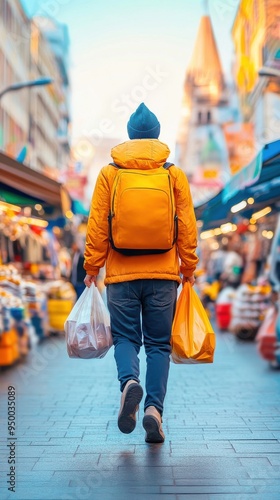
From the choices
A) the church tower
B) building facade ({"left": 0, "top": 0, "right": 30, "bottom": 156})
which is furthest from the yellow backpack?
the church tower

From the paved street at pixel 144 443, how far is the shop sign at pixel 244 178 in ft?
6.68

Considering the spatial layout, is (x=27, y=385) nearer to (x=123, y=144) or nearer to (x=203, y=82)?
(x=123, y=144)

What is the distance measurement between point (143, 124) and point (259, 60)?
26.0 m

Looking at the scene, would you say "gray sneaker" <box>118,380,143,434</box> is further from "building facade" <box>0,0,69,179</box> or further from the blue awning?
"building facade" <box>0,0,69,179</box>

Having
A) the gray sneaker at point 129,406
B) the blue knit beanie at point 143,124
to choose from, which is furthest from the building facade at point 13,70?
the gray sneaker at point 129,406

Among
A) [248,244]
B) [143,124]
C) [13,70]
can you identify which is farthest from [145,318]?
[13,70]

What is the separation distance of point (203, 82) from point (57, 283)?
62.9m

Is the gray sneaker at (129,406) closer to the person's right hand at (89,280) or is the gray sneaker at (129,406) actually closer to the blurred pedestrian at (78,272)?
the person's right hand at (89,280)

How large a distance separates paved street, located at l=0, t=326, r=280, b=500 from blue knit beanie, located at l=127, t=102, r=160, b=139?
6.50ft

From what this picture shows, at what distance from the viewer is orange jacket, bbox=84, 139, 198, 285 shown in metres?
4.73

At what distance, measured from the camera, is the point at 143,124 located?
4.93m

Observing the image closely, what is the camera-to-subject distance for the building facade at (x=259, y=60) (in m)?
25.8

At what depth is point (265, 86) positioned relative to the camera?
31.6 meters

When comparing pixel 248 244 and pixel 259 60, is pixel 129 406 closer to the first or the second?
pixel 248 244
